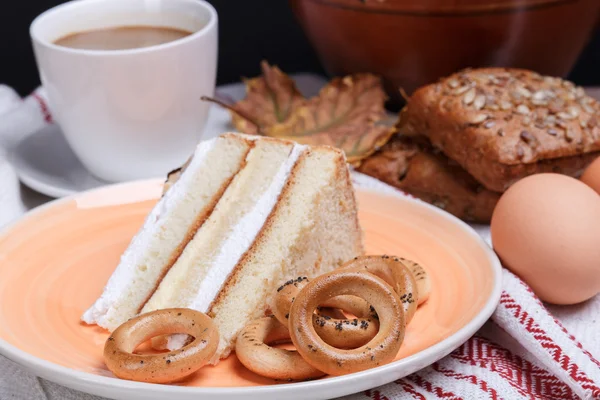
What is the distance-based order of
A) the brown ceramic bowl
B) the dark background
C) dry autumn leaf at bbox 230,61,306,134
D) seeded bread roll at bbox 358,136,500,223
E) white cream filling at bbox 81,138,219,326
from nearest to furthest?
white cream filling at bbox 81,138,219,326 < seeded bread roll at bbox 358,136,500,223 < the brown ceramic bowl < dry autumn leaf at bbox 230,61,306,134 < the dark background

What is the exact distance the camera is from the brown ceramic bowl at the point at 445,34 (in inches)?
86.0

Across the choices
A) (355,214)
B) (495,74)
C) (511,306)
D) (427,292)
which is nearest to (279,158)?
(355,214)

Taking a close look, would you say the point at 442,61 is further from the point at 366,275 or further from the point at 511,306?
the point at 366,275

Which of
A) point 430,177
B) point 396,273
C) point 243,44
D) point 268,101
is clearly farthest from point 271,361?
point 243,44

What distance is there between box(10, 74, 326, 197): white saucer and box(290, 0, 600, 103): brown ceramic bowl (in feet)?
1.53

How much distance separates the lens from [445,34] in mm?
2225

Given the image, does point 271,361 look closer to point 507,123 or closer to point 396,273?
point 396,273

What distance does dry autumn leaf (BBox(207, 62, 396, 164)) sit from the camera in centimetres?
223

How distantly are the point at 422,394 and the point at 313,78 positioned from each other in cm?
175

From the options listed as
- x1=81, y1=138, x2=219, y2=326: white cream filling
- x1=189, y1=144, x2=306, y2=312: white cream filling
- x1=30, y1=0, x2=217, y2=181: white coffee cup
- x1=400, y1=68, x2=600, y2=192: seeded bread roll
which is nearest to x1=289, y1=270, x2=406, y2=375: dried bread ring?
x1=189, y1=144, x2=306, y2=312: white cream filling

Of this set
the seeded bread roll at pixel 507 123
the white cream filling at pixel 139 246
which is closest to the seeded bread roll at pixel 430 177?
the seeded bread roll at pixel 507 123

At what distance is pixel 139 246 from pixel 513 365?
752 millimetres

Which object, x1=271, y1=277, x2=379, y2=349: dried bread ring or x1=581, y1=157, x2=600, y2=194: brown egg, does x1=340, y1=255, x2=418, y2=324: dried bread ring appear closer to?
x1=271, y1=277, x2=379, y2=349: dried bread ring

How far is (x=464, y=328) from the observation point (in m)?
1.33
